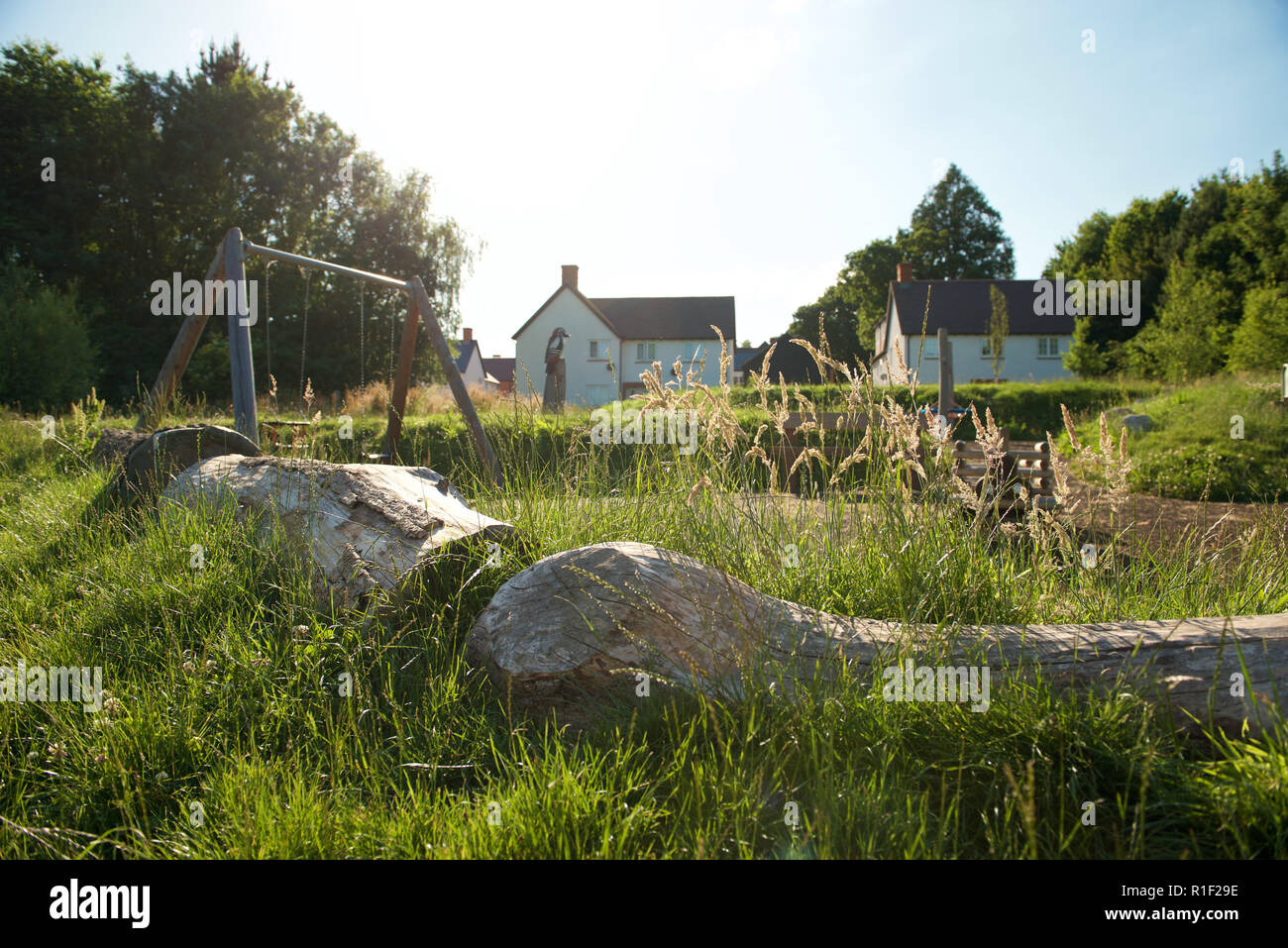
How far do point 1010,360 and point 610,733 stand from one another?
48.2 meters

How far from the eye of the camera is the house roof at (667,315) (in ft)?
143

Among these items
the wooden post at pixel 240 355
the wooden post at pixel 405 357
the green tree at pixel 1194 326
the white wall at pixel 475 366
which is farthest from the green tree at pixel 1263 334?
the white wall at pixel 475 366

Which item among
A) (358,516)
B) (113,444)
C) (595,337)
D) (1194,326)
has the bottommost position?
(358,516)

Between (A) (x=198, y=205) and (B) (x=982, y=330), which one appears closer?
(A) (x=198, y=205)

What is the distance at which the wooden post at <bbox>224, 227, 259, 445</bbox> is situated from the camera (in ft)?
22.3

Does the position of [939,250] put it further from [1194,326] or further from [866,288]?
[1194,326]

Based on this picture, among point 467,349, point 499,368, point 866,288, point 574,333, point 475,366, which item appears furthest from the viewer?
point 499,368

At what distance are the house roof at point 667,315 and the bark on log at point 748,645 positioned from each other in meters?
40.6

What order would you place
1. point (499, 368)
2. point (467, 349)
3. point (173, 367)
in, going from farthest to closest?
point (499, 368) → point (467, 349) → point (173, 367)

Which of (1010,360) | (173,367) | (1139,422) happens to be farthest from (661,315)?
(173,367)

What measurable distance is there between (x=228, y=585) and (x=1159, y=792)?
3.87 m

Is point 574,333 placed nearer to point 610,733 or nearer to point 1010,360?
point 1010,360

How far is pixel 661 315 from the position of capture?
4528 centimetres

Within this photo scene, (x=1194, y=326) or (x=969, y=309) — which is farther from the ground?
(x=969, y=309)
